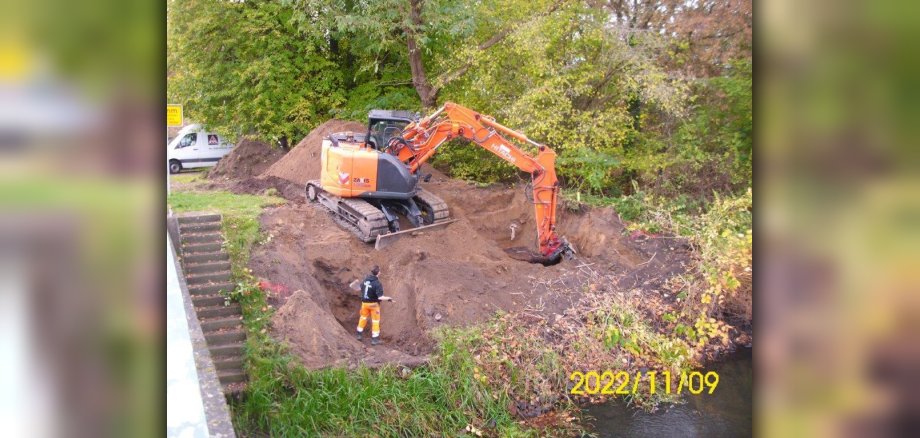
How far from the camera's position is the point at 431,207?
6742 mm

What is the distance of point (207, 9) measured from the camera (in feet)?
14.2

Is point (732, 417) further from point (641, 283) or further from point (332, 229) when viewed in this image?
point (332, 229)

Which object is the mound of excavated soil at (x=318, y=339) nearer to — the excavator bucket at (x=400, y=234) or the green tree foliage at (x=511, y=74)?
the excavator bucket at (x=400, y=234)

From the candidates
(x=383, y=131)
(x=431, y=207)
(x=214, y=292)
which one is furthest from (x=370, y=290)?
(x=383, y=131)

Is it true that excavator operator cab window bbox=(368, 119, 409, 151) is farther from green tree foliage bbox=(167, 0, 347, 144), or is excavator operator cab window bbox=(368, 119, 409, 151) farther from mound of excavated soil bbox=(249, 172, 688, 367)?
mound of excavated soil bbox=(249, 172, 688, 367)

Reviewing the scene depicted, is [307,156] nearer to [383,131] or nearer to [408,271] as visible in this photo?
[383,131]

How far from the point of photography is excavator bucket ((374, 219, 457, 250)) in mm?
6141

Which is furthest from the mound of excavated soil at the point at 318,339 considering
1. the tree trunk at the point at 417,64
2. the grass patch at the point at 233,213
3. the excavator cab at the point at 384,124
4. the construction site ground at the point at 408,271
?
the tree trunk at the point at 417,64

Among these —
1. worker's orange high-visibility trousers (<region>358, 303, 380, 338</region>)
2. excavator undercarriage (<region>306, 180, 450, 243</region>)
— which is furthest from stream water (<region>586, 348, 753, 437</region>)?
excavator undercarriage (<region>306, 180, 450, 243</region>)

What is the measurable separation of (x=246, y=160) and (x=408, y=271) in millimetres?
1586
